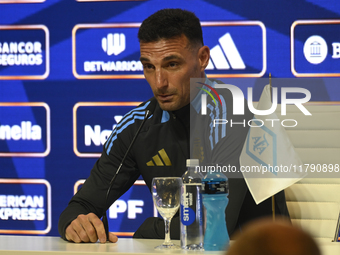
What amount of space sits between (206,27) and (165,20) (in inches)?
31.9

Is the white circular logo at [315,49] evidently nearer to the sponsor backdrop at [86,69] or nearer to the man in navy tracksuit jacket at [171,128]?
the sponsor backdrop at [86,69]

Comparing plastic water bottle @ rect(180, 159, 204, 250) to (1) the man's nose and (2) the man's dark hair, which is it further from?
(2) the man's dark hair

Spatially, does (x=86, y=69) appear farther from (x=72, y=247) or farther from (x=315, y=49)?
(x=72, y=247)

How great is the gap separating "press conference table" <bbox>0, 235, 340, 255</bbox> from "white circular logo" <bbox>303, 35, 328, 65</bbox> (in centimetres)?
146

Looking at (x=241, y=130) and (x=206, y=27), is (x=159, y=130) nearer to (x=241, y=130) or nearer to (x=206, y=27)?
(x=241, y=130)

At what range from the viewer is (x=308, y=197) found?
56.8 inches

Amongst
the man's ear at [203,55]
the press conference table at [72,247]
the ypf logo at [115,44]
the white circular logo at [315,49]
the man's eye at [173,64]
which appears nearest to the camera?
the press conference table at [72,247]

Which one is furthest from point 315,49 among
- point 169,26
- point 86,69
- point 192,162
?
point 192,162

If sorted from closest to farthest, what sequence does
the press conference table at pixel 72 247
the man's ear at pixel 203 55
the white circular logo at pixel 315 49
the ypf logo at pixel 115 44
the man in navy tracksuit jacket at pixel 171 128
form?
1. the press conference table at pixel 72 247
2. the man in navy tracksuit jacket at pixel 171 128
3. the man's ear at pixel 203 55
4. the white circular logo at pixel 315 49
5. the ypf logo at pixel 115 44

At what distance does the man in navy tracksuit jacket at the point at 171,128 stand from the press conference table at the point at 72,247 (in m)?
0.33

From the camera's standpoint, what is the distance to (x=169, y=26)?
4.84 ft

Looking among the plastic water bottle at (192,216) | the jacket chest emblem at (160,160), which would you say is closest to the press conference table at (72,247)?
the plastic water bottle at (192,216)

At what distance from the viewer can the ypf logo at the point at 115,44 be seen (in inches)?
89.2

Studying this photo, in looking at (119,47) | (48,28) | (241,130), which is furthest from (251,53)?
(48,28)
